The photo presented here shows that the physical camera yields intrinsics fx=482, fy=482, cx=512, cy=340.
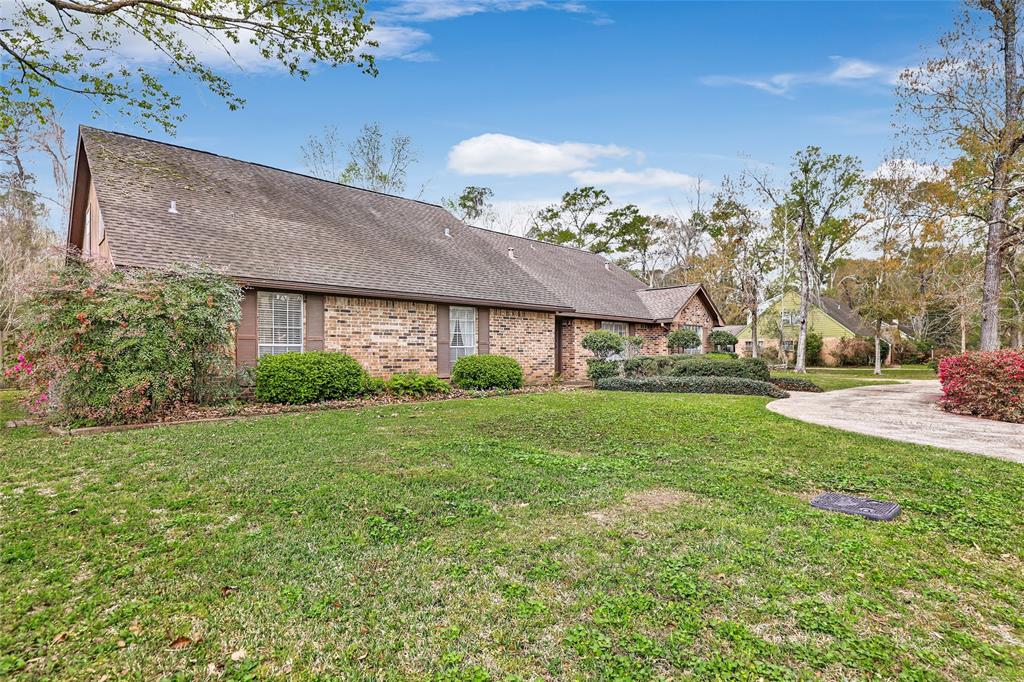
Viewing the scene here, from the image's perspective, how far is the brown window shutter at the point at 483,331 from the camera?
14234 millimetres

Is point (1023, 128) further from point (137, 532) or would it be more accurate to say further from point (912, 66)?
point (137, 532)

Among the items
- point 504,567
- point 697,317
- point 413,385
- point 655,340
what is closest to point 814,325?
point 697,317

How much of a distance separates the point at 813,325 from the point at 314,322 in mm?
34254

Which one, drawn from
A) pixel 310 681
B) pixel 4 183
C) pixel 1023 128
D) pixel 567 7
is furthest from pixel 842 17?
pixel 4 183

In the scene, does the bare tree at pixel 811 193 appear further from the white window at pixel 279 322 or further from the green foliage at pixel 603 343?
the white window at pixel 279 322

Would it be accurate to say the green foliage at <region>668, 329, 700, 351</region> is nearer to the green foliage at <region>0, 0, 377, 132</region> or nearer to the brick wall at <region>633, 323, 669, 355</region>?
the brick wall at <region>633, 323, 669, 355</region>

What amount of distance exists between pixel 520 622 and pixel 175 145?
15559 millimetres

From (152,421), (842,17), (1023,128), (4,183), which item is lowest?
(152,421)

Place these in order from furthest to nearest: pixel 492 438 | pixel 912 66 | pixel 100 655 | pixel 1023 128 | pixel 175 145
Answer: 1. pixel 175 145
2. pixel 912 66
3. pixel 1023 128
4. pixel 492 438
5. pixel 100 655

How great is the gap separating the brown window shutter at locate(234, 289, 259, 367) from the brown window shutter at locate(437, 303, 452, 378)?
457cm

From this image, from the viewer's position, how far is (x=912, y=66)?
1183 cm

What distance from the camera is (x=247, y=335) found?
33.3 ft

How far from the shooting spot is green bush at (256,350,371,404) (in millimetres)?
9602

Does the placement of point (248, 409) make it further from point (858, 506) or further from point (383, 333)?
point (858, 506)
